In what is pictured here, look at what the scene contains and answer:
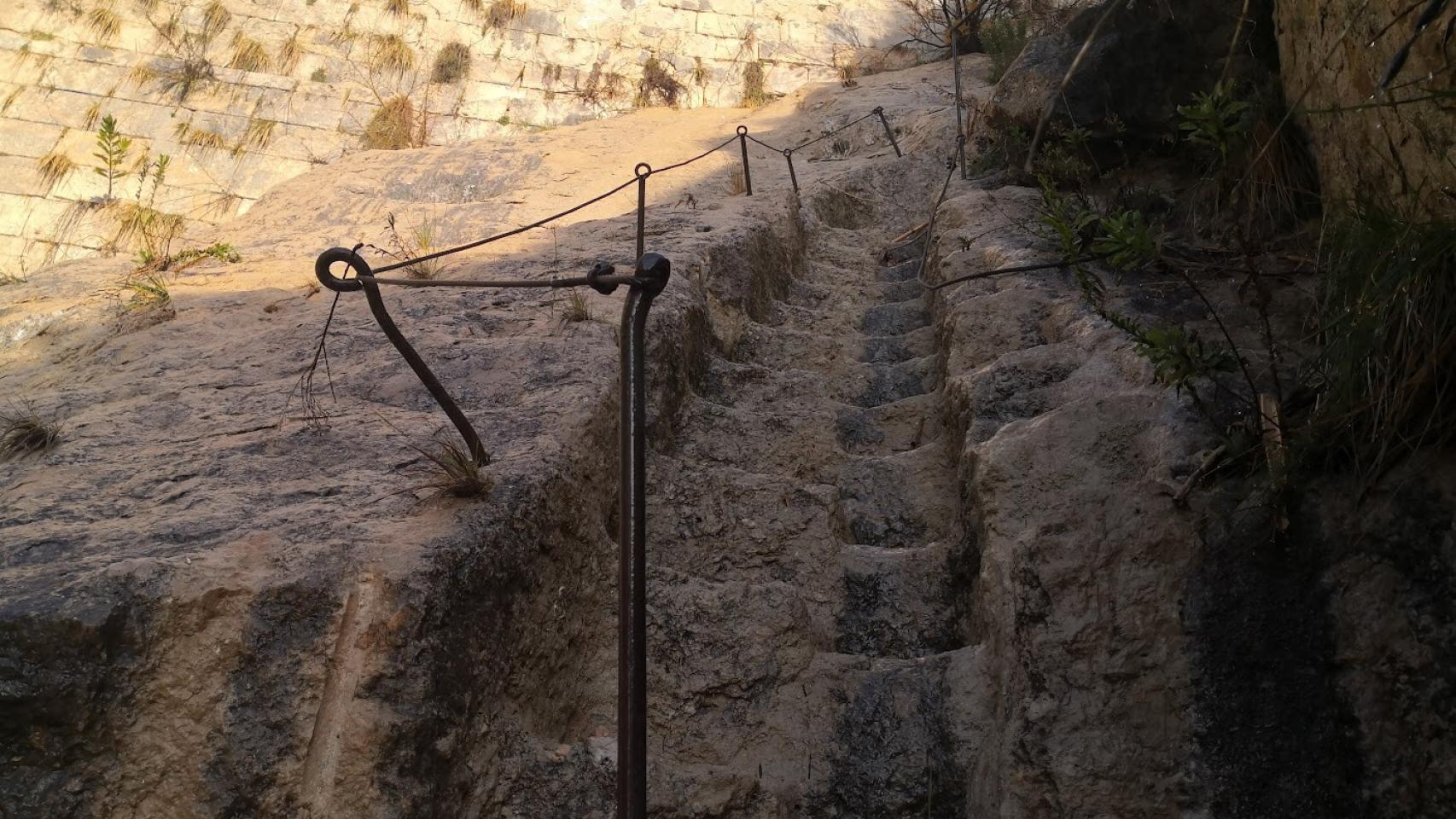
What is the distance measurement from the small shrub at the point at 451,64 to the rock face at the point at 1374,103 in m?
8.52

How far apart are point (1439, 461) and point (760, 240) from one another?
3396 mm

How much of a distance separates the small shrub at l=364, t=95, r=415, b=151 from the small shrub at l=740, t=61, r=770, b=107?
354cm

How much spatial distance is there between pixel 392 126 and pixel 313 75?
105 cm

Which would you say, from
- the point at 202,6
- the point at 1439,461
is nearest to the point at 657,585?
the point at 1439,461

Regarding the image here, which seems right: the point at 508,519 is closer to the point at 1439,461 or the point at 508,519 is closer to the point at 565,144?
the point at 1439,461

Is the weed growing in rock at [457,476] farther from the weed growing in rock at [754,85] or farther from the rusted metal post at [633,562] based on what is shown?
the weed growing in rock at [754,85]

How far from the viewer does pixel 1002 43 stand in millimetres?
8648

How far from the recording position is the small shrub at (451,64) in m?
10.0

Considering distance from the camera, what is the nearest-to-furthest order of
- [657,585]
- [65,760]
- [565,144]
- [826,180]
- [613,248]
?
[65,760] < [657,585] < [613,248] < [826,180] < [565,144]

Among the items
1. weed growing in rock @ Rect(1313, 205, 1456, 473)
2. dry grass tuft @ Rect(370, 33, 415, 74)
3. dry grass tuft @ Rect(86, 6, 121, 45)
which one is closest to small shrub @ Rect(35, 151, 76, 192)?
dry grass tuft @ Rect(86, 6, 121, 45)

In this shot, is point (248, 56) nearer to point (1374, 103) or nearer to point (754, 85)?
point (754, 85)

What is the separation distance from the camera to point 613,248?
4.67 m

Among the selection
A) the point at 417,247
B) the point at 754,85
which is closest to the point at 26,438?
the point at 417,247

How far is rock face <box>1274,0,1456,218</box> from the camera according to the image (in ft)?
6.64
